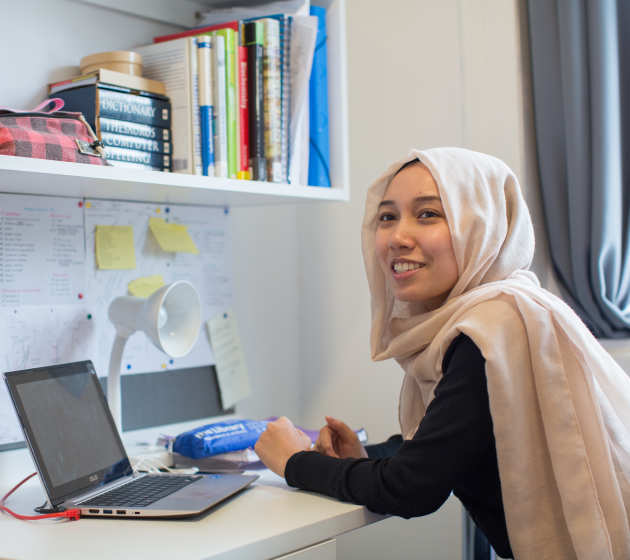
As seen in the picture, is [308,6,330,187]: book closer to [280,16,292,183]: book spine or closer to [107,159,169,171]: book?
[280,16,292,183]: book spine

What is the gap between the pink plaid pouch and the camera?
1300 millimetres

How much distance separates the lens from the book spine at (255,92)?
5.50 feet

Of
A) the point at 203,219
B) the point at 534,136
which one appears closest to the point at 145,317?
the point at 203,219

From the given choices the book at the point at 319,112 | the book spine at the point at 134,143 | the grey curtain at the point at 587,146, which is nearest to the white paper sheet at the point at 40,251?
the book spine at the point at 134,143

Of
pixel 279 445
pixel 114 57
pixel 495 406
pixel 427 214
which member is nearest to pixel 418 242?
pixel 427 214

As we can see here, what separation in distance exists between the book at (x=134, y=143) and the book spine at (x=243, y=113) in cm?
16

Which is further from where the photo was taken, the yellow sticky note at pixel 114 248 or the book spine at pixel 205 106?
the yellow sticky note at pixel 114 248

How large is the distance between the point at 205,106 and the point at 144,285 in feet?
1.55

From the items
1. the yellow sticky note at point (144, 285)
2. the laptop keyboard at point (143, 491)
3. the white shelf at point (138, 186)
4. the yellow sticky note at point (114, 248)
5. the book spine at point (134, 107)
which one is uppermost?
the book spine at point (134, 107)

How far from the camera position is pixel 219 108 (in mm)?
1622

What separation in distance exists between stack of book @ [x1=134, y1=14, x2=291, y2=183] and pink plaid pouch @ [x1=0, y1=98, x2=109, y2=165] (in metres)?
0.25

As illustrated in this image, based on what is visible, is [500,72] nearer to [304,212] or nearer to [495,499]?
[304,212]

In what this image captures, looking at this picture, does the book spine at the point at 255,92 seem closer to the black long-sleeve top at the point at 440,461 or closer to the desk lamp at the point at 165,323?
the desk lamp at the point at 165,323

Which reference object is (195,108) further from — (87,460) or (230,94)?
(87,460)
